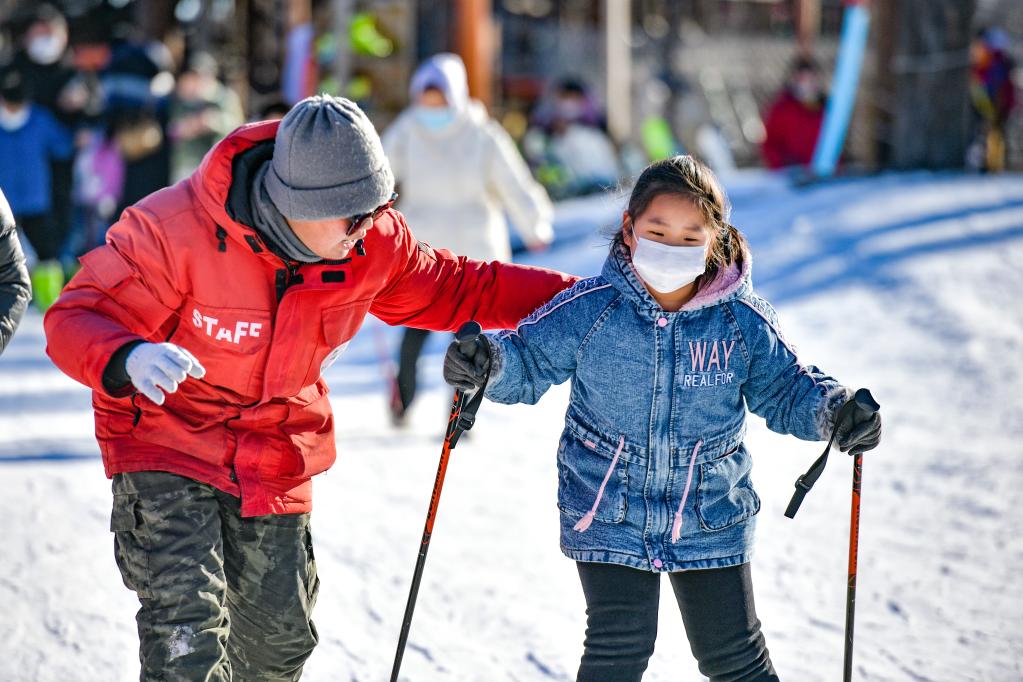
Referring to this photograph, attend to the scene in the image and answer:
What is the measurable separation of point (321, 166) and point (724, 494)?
3.86 feet

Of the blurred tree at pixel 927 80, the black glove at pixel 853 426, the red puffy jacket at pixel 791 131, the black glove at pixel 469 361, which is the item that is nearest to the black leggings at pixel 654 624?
the black glove at pixel 853 426

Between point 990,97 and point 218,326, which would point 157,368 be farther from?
point 990,97

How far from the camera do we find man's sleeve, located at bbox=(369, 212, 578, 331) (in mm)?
3307

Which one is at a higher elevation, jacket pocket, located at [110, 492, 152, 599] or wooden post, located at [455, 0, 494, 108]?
wooden post, located at [455, 0, 494, 108]

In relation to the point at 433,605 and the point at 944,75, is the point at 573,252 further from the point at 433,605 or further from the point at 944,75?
the point at 433,605

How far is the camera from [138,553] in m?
2.86

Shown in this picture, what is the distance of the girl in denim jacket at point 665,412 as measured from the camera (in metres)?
2.95

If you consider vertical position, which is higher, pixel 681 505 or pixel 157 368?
pixel 157 368

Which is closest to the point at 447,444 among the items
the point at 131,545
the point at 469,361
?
the point at 469,361

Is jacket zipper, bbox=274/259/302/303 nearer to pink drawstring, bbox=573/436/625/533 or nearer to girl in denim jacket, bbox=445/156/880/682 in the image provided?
girl in denim jacket, bbox=445/156/880/682

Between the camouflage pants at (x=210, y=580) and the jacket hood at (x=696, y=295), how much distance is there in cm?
94

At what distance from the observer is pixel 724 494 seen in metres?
3.01

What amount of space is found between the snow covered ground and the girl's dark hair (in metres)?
0.28

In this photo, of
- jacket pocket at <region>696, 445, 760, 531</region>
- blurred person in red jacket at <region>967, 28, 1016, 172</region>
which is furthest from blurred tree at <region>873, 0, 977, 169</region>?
jacket pocket at <region>696, 445, 760, 531</region>
